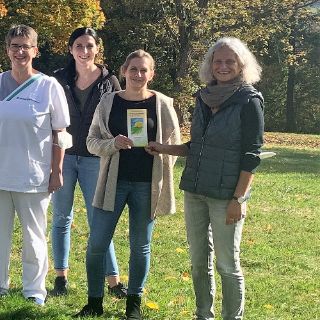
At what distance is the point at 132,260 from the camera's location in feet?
15.1

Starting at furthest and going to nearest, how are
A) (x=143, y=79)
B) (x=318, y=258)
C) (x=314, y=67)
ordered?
(x=314, y=67)
(x=318, y=258)
(x=143, y=79)

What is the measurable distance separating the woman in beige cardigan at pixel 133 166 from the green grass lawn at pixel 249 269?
707 mm

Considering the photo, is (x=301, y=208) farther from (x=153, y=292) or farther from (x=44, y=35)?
(x=44, y=35)

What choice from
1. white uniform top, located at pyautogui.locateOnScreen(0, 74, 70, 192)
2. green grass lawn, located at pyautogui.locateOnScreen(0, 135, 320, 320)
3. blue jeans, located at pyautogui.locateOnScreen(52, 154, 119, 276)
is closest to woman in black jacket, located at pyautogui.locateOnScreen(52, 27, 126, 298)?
blue jeans, located at pyautogui.locateOnScreen(52, 154, 119, 276)

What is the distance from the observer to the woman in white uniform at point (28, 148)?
4.40m

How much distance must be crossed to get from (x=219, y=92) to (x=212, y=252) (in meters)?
1.16

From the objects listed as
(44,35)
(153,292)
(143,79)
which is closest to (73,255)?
(153,292)

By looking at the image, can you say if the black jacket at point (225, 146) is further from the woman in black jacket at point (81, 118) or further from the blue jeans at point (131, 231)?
the woman in black jacket at point (81, 118)

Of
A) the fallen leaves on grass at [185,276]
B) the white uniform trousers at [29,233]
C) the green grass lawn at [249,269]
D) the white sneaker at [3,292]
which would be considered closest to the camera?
the white uniform trousers at [29,233]

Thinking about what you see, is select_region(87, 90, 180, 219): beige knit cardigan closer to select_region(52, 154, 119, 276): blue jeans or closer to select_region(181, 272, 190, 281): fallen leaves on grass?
select_region(52, 154, 119, 276): blue jeans

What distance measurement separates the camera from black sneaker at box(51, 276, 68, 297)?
5.30 m

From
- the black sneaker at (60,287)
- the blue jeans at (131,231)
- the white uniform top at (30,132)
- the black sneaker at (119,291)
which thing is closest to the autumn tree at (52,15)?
the black sneaker at (60,287)

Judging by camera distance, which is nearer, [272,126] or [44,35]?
[44,35]

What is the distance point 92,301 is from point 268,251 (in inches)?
121
